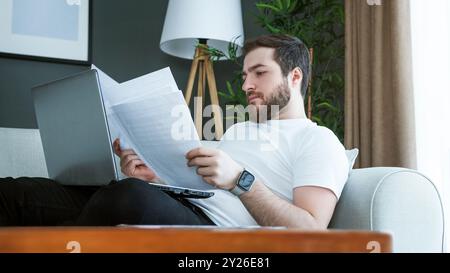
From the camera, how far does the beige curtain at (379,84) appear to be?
2146 millimetres

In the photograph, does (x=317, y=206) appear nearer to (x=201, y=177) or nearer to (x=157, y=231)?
(x=201, y=177)

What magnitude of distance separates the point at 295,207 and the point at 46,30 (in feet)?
6.62

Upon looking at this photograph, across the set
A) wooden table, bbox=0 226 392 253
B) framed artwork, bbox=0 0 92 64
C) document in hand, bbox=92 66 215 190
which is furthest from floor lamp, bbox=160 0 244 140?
wooden table, bbox=0 226 392 253

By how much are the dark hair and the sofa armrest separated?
477 millimetres

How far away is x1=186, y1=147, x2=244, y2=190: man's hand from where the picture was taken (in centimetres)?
118

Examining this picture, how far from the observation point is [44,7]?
2814 millimetres

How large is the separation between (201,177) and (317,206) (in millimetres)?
269

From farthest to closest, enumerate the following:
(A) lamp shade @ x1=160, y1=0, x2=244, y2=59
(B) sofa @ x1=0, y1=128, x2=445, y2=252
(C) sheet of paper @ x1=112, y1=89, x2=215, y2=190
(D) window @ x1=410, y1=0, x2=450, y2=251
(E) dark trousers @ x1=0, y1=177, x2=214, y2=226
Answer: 1. (A) lamp shade @ x1=160, y1=0, x2=244, y2=59
2. (D) window @ x1=410, y1=0, x2=450, y2=251
3. (B) sofa @ x1=0, y1=128, x2=445, y2=252
4. (C) sheet of paper @ x1=112, y1=89, x2=215, y2=190
5. (E) dark trousers @ x1=0, y1=177, x2=214, y2=226

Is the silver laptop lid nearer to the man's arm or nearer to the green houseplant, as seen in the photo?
the man's arm

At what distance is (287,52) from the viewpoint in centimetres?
169

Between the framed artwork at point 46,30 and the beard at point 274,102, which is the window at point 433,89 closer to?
the beard at point 274,102

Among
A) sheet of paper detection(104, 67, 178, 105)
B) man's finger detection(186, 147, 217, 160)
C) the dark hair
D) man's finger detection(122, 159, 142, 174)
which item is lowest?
man's finger detection(122, 159, 142, 174)
